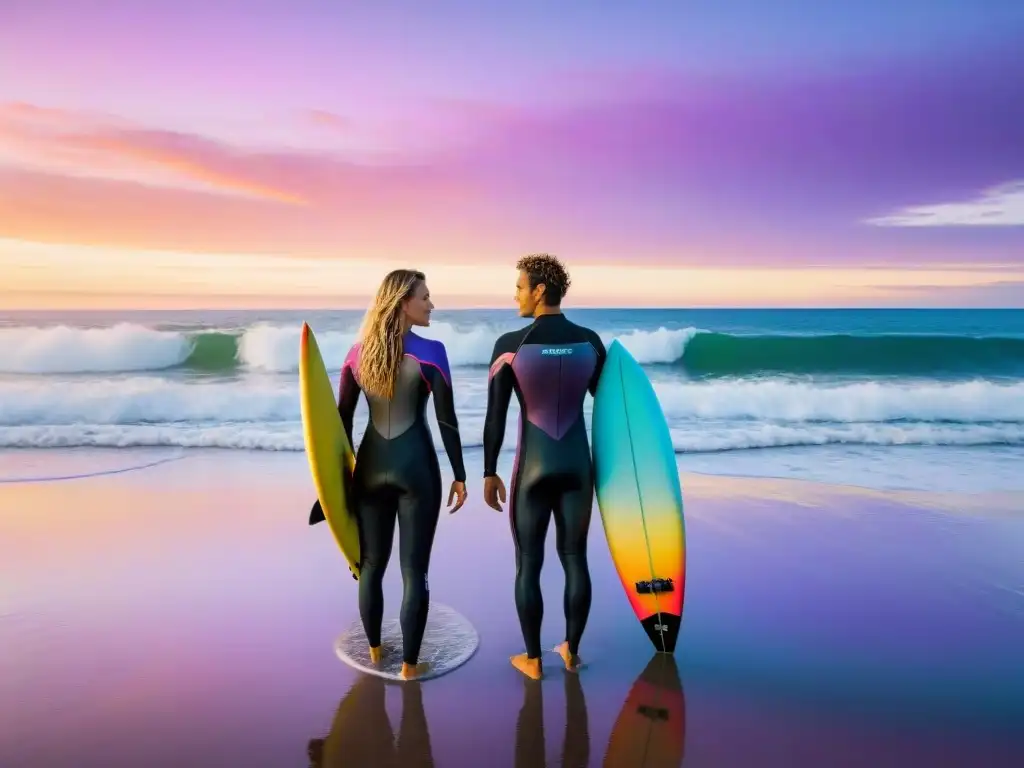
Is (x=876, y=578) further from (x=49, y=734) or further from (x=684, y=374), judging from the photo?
(x=684, y=374)

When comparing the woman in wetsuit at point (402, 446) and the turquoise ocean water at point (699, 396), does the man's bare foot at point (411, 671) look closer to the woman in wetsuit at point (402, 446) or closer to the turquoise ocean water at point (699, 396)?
the woman in wetsuit at point (402, 446)

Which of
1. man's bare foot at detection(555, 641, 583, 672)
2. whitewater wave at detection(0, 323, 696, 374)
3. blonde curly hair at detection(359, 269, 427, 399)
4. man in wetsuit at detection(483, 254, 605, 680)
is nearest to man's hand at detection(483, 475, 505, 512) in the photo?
man in wetsuit at detection(483, 254, 605, 680)

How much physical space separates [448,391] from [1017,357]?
25.8 metres

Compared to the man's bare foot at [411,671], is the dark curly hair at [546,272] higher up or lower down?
higher up

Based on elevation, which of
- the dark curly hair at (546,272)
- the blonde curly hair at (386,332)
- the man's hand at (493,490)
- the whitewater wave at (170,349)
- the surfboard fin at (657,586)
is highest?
the dark curly hair at (546,272)

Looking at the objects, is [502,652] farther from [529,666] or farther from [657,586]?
[657,586]

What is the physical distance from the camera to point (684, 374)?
69.8ft

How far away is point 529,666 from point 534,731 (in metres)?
0.45

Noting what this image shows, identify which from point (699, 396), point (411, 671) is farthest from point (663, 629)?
point (699, 396)

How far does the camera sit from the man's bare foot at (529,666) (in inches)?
132

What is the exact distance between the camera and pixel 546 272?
3.35m

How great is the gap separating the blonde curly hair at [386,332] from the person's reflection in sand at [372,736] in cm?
131

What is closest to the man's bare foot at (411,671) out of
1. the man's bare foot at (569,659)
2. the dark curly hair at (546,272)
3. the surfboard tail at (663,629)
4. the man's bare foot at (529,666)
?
the man's bare foot at (529,666)

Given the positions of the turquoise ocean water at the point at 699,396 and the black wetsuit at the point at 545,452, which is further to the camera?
the turquoise ocean water at the point at 699,396
